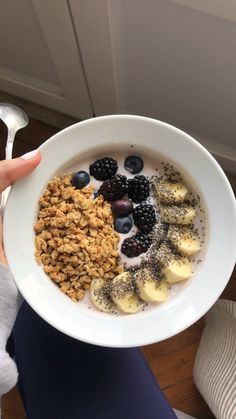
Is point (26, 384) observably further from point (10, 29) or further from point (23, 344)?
point (10, 29)

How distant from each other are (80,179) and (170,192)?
5.7 inches

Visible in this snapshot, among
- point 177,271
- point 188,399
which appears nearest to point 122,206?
point 177,271

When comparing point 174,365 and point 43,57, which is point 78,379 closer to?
point 174,365

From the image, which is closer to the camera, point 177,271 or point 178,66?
point 177,271

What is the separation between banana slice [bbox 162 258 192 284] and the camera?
713 mm

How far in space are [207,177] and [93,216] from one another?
→ 7.3 inches

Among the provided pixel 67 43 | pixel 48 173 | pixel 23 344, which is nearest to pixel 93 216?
pixel 48 173

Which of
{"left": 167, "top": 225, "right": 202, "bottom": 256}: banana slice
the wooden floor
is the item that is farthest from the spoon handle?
the wooden floor

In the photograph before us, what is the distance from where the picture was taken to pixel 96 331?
698 millimetres

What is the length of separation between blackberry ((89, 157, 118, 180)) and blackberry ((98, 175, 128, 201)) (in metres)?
0.01

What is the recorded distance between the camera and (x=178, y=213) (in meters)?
0.73

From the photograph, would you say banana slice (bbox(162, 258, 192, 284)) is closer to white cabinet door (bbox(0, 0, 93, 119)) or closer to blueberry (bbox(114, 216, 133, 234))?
blueberry (bbox(114, 216, 133, 234))

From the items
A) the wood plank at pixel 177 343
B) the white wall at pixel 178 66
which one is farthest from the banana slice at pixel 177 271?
the wood plank at pixel 177 343

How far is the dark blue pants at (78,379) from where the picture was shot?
0.85 metres
